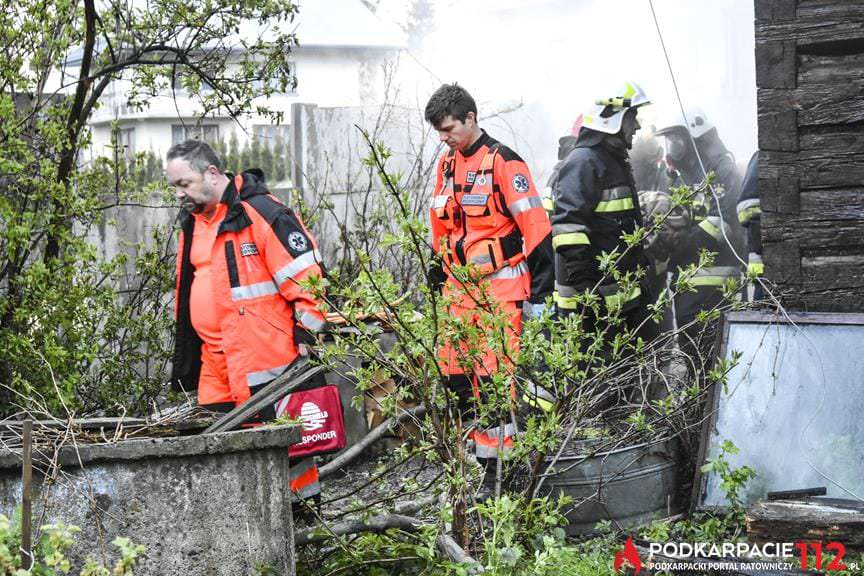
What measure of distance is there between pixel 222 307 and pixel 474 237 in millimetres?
1501

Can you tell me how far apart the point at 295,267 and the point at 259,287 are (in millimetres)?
198

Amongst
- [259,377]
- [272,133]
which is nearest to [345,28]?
[272,133]

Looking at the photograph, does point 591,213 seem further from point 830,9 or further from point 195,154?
point 195,154

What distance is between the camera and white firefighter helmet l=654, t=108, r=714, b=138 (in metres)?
8.43

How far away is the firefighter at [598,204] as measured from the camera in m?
6.39

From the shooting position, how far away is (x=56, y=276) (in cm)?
586

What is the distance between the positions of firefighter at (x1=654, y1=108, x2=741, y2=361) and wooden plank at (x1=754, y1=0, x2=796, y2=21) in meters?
2.91

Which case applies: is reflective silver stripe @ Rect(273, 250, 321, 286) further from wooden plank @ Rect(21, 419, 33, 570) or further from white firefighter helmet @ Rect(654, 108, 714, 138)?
white firefighter helmet @ Rect(654, 108, 714, 138)

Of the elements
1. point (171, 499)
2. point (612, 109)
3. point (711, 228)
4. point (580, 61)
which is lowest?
point (171, 499)

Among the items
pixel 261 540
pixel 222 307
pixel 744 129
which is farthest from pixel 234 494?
pixel 744 129

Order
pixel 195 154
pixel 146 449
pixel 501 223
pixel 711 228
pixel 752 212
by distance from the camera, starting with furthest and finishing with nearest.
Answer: pixel 711 228 < pixel 752 212 < pixel 501 223 < pixel 195 154 < pixel 146 449

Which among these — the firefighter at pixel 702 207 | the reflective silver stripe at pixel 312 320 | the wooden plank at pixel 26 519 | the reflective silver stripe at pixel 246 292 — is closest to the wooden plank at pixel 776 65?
the reflective silver stripe at pixel 312 320

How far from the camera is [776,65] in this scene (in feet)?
16.1

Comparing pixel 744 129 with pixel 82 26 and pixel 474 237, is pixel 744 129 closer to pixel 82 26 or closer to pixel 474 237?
pixel 474 237
